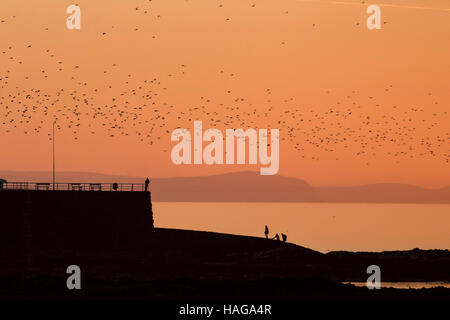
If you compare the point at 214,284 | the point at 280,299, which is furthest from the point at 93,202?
the point at 280,299

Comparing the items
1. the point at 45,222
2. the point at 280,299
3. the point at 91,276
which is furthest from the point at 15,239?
the point at 280,299

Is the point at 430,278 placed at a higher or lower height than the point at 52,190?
lower

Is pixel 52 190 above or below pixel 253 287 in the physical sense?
above

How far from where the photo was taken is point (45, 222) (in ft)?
248

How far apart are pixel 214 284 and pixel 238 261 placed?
19194 millimetres

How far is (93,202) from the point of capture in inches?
3051
